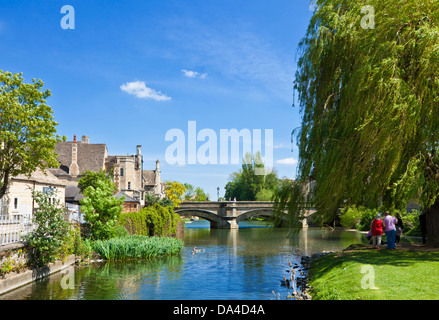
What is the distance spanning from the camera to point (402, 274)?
11.2 metres

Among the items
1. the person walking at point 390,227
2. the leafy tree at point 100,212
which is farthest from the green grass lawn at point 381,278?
the leafy tree at point 100,212

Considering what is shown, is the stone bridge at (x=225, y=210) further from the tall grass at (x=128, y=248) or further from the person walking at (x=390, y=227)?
the person walking at (x=390, y=227)

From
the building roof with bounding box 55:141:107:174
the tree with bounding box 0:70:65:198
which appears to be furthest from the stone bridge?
the tree with bounding box 0:70:65:198

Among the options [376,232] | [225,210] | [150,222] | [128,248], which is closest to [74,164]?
[225,210]

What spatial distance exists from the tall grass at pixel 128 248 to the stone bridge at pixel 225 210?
109 ft

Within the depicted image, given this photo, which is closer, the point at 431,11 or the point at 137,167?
the point at 431,11

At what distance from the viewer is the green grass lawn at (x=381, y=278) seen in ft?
30.9

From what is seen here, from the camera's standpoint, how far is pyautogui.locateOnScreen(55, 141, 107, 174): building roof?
5462 cm

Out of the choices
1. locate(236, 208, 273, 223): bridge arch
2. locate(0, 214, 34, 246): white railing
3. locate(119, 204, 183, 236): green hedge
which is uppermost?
locate(0, 214, 34, 246): white railing

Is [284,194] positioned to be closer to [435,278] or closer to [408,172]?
[408,172]

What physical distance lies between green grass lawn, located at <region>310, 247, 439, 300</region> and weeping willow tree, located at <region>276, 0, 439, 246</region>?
202 centimetres

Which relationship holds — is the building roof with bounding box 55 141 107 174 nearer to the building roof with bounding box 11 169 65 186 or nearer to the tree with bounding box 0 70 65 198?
the building roof with bounding box 11 169 65 186
